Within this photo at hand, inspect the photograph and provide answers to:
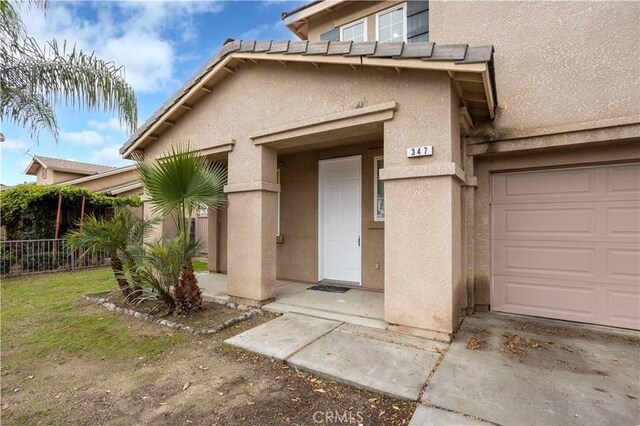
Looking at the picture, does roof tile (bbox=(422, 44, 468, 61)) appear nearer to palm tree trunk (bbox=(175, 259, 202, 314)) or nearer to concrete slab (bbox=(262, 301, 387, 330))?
concrete slab (bbox=(262, 301, 387, 330))

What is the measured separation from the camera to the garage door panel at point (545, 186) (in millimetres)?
5129

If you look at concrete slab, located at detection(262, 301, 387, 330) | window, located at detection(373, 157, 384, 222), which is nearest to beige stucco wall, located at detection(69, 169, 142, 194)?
concrete slab, located at detection(262, 301, 387, 330)

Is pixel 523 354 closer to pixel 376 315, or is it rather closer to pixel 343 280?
pixel 376 315

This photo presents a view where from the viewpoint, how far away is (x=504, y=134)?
5.33 meters

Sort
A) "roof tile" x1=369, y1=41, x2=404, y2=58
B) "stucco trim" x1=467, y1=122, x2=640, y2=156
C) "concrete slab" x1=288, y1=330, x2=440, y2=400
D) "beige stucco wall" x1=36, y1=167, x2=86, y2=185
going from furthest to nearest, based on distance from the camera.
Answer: "beige stucco wall" x1=36, y1=167, x2=86, y2=185 < "stucco trim" x1=467, y1=122, x2=640, y2=156 < "roof tile" x1=369, y1=41, x2=404, y2=58 < "concrete slab" x1=288, y1=330, x2=440, y2=400

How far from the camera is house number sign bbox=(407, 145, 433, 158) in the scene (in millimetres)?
4363

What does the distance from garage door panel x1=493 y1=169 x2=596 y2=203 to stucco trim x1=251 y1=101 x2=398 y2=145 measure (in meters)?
2.79

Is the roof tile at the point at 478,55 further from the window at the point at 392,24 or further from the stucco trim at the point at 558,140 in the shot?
the window at the point at 392,24

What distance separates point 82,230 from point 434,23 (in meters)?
8.20

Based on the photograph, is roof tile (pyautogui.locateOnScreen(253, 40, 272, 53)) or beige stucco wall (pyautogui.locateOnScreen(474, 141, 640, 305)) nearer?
beige stucco wall (pyautogui.locateOnScreen(474, 141, 640, 305))

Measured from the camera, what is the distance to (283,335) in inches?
183

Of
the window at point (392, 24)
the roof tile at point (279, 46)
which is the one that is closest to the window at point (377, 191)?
the roof tile at point (279, 46)

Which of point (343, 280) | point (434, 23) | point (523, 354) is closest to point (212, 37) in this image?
point (434, 23)

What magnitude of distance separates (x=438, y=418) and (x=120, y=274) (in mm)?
6300
